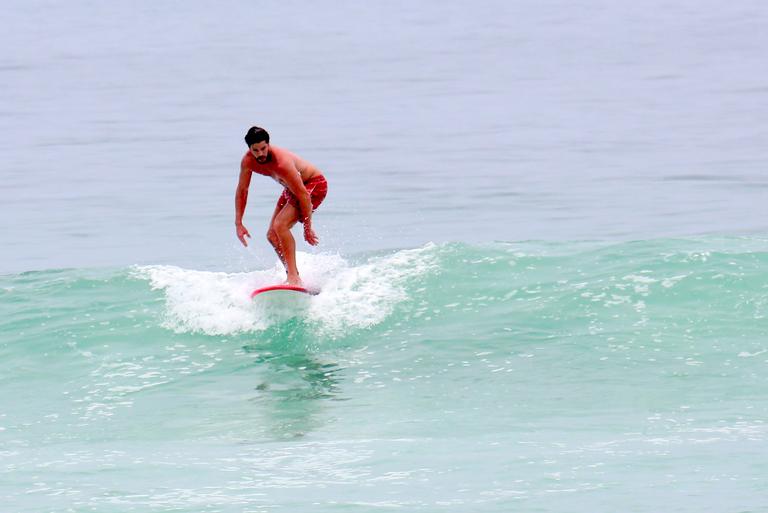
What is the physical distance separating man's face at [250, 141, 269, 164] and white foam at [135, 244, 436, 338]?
4.77 ft

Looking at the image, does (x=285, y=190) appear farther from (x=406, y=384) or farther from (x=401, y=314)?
(x=406, y=384)

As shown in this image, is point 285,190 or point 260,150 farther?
point 285,190

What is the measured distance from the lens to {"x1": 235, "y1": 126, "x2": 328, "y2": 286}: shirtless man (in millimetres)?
12205

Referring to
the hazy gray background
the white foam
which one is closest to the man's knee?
the white foam

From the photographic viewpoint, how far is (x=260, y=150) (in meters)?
12.1

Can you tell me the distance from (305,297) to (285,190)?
1011 mm

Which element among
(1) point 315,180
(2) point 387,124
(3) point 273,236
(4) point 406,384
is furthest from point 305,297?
(2) point 387,124

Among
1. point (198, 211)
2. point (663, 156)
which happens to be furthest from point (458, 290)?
point (663, 156)

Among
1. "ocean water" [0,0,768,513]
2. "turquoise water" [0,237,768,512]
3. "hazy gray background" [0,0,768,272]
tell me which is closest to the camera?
"turquoise water" [0,237,768,512]

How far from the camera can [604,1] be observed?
197 feet

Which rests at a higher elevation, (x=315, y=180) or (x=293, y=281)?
(x=315, y=180)

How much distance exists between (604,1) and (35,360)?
49.3 m

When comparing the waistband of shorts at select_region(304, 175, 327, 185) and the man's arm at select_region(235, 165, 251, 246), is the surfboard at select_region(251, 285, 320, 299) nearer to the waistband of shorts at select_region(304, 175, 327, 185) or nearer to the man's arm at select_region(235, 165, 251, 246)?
the man's arm at select_region(235, 165, 251, 246)

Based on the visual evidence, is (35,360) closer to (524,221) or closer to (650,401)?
(650,401)
